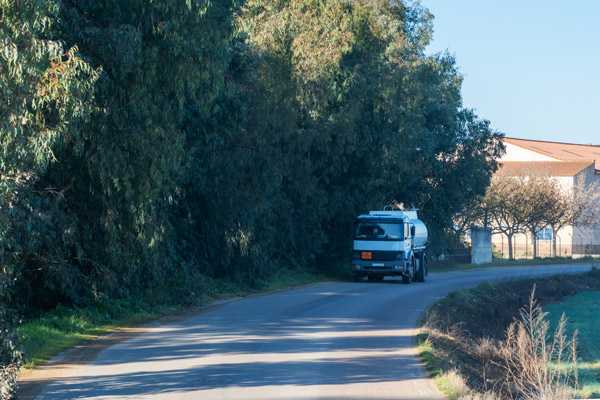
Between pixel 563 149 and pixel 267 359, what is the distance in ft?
273

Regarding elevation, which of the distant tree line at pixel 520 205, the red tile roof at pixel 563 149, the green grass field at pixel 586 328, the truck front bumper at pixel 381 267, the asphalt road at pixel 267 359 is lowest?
the green grass field at pixel 586 328

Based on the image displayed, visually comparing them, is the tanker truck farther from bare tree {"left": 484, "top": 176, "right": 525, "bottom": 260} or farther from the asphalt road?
bare tree {"left": 484, "top": 176, "right": 525, "bottom": 260}

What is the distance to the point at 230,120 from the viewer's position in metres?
23.4

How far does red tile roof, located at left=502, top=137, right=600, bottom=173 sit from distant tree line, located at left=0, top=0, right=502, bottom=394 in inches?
1451

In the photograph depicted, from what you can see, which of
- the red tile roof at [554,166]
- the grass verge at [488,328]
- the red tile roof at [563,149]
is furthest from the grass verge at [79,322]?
the red tile roof at [563,149]

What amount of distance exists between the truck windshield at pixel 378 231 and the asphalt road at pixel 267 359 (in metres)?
10.4

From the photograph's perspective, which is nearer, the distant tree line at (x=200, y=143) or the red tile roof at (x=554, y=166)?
the distant tree line at (x=200, y=143)

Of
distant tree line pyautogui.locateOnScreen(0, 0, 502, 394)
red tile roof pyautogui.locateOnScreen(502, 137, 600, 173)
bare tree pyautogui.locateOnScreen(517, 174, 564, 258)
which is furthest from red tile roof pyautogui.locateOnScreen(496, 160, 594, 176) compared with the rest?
distant tree line pyautogui.locateOnScreen(0, 0, 502, 394)

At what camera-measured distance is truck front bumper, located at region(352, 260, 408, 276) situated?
32.4 meters

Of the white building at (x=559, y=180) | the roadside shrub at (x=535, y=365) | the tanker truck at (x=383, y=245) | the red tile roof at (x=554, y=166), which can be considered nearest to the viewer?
the roadside shrub at (x=535, y=365)

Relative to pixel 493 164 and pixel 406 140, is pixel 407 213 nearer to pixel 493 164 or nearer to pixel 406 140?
pixel 406 140

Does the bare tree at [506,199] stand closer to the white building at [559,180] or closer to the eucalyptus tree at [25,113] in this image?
the white building at [559,180]

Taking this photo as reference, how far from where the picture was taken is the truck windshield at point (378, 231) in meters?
32.4

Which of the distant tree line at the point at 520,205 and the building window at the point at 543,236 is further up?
the distant tree line at the point at 520,205
